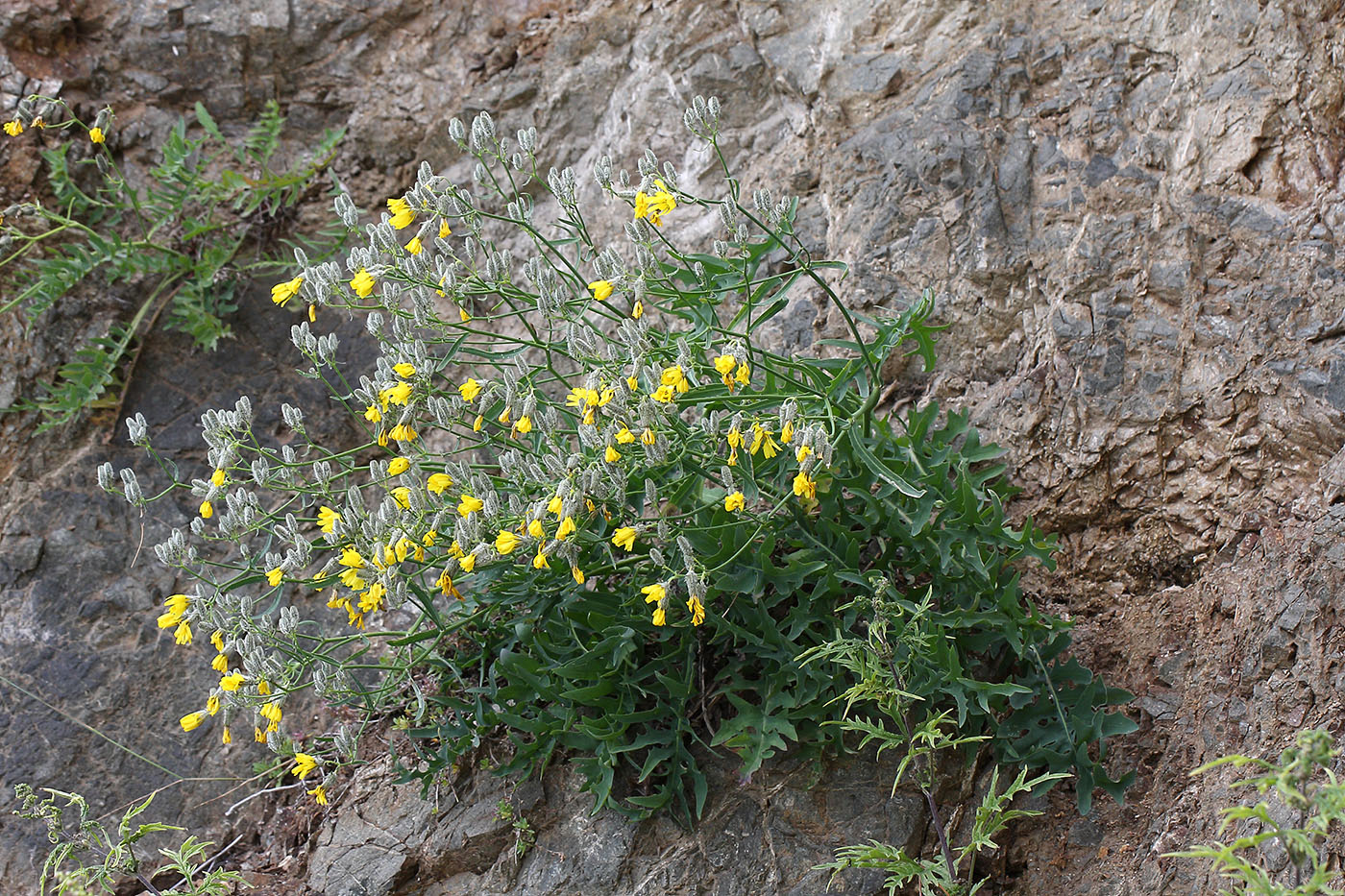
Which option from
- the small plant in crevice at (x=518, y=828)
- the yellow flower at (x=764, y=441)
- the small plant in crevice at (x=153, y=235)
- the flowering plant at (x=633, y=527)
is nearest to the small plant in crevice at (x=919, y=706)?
the flowering plant at (x=633, y=527)

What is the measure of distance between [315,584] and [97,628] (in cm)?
191

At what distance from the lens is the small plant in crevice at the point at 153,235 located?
14.5ft

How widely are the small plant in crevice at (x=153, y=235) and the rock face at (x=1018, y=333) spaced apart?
0.18 m

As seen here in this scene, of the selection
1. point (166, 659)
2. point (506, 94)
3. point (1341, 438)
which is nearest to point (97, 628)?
point (166, 659)

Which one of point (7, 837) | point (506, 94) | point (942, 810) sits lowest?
point (7, 837)

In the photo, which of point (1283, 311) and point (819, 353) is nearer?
point (1283, 311)

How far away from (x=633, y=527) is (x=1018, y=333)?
1822 millimetres

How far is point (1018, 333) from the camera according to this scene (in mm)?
3828

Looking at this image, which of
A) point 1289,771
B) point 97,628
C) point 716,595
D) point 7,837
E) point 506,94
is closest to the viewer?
point 1289,771

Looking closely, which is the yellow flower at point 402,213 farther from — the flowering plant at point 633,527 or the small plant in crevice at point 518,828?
the small plant in crevice at point 518,828

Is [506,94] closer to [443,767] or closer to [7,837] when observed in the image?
[443,767]

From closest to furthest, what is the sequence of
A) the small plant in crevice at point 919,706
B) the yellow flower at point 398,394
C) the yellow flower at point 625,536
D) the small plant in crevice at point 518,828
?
the small plant in crevice at point 919,706 < the yellow flower at point 625,536 < the yellow flower at point 398,394 < the small plant in crevice at point 518,828

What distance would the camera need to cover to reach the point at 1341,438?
3.12 m

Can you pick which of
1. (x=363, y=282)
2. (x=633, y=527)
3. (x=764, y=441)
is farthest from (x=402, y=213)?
(x=764, y=441)
